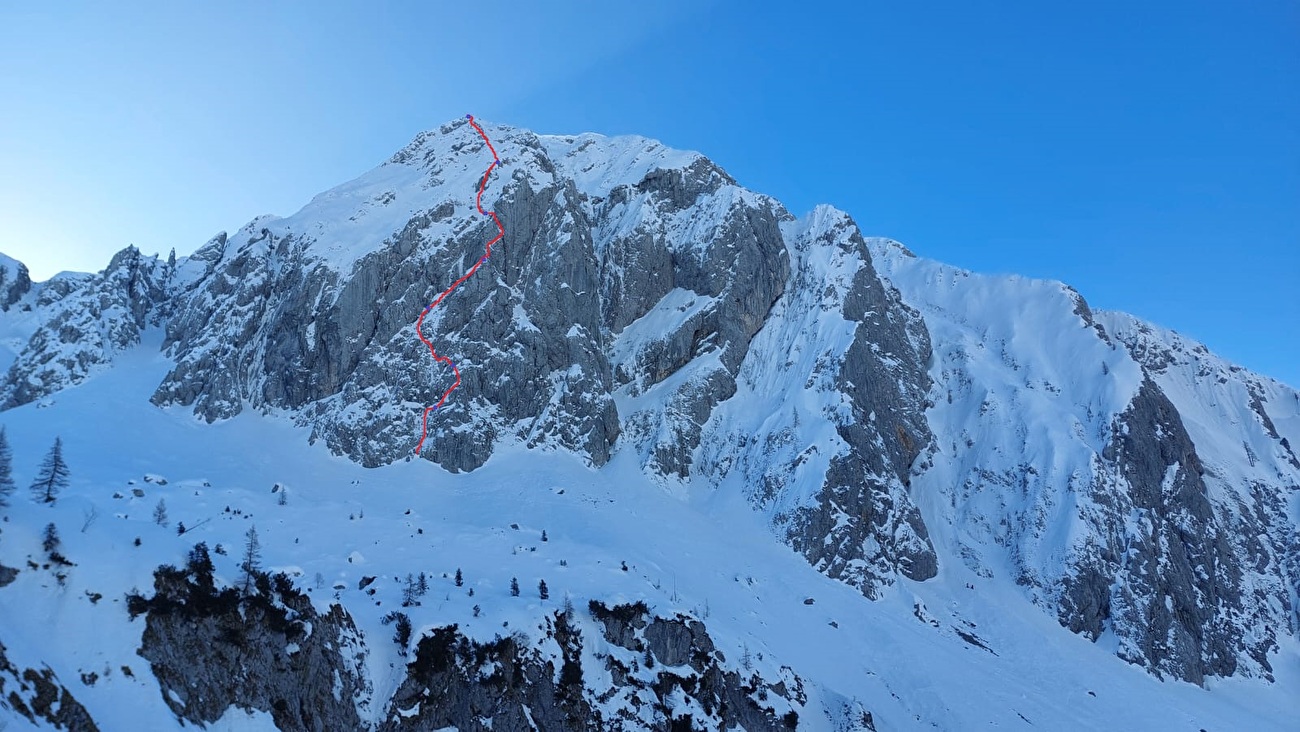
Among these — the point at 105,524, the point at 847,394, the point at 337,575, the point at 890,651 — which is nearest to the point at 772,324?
the point at 847,394

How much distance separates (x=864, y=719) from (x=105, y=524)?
1910 inches

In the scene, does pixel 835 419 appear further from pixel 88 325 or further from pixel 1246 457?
pixel 88 325

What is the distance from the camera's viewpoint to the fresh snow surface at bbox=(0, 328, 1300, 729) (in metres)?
45.4

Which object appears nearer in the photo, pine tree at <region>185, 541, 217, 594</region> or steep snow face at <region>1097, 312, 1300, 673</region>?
pine tree at <region>185, 541, 217, 594</region>

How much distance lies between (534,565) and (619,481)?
26002mm

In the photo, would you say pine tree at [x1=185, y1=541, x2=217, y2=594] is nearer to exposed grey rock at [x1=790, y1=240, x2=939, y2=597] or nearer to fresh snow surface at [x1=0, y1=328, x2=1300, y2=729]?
fresh snow surface at [x1=0, y1=328, x2=1300, y2=729]

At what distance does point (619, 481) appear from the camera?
88188 mm

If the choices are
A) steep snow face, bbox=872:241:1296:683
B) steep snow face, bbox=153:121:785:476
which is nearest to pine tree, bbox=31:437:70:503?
steep snow face, bbox=153:121:785:476

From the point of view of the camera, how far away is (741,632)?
63.9m

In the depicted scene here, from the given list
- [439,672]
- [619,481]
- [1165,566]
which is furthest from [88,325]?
[1165,566]

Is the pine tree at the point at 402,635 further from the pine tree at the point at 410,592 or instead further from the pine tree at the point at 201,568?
the pine tree at the point at 201,568

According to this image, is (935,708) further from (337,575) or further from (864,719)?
(337,575)

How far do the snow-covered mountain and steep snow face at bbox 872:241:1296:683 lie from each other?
1.48 feet

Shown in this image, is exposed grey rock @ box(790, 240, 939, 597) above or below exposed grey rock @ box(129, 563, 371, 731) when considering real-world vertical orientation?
above
